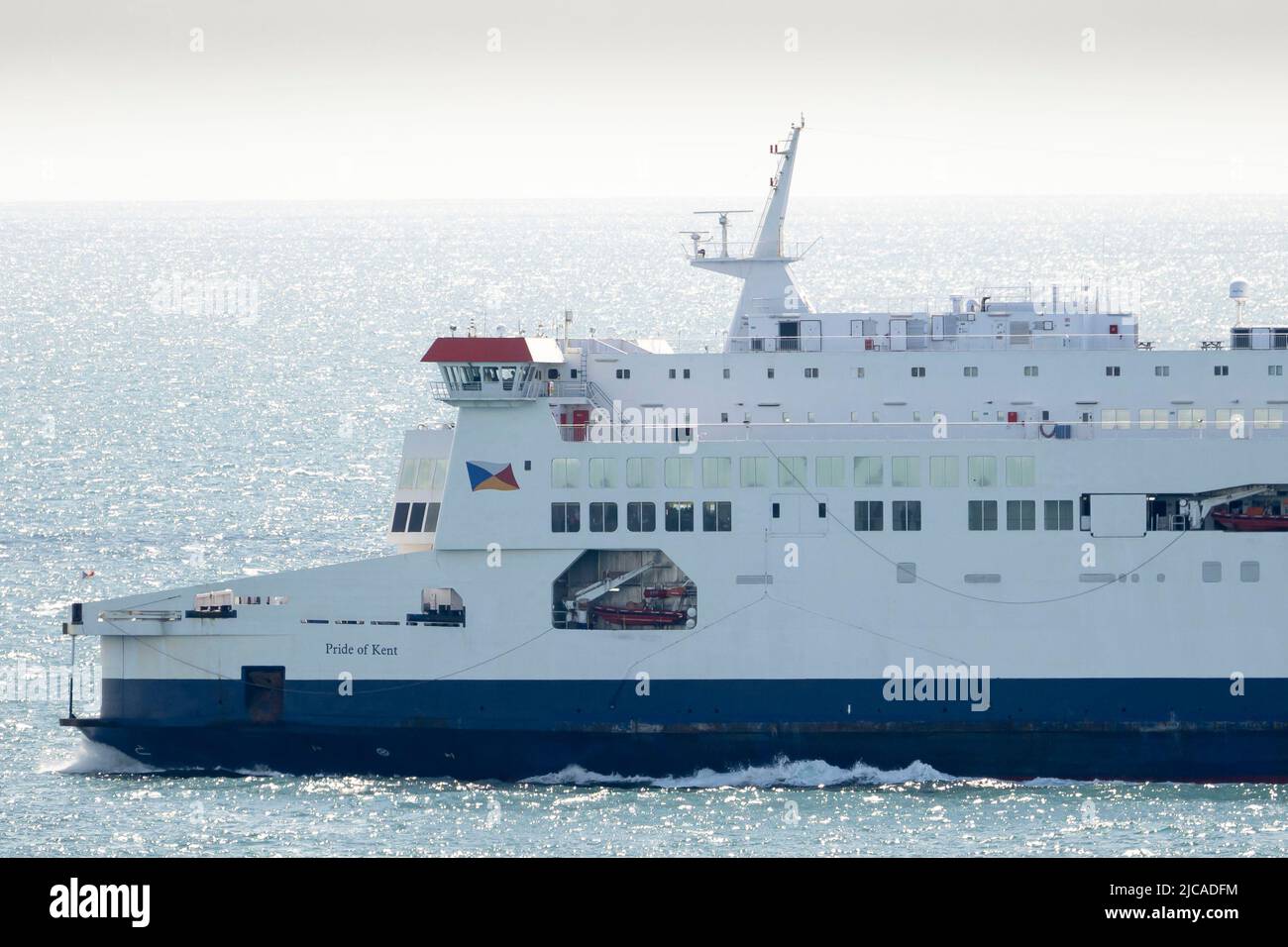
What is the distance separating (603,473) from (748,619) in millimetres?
3374

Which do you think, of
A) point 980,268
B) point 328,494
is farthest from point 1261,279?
point 328,494

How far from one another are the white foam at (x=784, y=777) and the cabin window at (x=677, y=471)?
4.71 meters

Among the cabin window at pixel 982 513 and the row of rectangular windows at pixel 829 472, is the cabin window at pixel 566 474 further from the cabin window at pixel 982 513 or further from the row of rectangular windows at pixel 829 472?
the cabin window at pixel 982 513

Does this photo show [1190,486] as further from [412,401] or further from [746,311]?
[412,401]

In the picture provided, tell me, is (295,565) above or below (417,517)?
below

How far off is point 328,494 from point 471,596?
30587 millimetres

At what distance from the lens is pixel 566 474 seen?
39.3 meters

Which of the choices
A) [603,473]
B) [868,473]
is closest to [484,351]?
Result: [603,473]

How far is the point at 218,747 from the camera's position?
39219 mm

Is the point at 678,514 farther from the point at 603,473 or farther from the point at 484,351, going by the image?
the point at 484,351

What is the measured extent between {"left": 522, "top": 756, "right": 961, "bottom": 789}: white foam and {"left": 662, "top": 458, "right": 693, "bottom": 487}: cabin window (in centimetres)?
471

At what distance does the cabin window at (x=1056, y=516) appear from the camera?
128 ft

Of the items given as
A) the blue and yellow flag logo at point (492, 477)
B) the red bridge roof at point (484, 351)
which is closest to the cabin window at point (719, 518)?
the blue and yellow flag logo at point (492, 477)

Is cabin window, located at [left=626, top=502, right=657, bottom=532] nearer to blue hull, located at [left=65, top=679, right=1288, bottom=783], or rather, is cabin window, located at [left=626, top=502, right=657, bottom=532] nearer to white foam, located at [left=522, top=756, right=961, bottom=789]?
blue hull, located at [left=65, top=679, right=1288, bottom=783]
